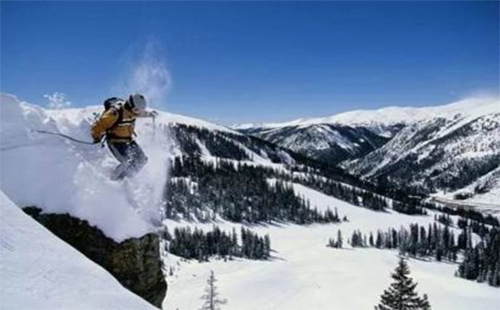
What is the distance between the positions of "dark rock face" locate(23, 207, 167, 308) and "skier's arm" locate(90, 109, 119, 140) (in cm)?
241

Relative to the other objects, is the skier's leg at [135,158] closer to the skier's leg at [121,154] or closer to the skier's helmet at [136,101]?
the skier's leg at [121,154]

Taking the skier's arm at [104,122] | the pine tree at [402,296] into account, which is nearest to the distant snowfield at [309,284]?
the pine tree at [402,296]

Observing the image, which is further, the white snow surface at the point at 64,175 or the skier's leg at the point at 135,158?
the skier's leg at the point at 135,158

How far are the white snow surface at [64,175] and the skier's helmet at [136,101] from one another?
2049 millimetres

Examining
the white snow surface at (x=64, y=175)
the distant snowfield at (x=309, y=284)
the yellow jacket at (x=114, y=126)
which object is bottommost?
the distant snowfield at (x=309, y=284)

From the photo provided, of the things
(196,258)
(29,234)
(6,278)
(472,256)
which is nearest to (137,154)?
(29,234)

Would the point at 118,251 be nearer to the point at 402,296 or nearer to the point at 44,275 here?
the point at 44,275

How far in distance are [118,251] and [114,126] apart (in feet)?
11.5

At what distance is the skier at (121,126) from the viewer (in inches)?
600

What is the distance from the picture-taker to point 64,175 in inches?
606

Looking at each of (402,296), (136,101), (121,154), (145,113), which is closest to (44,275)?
(121,154)

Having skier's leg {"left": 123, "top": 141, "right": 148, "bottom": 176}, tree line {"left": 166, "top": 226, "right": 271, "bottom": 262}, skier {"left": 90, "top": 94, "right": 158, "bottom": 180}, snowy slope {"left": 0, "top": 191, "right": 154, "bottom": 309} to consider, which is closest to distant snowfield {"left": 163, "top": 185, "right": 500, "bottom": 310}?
tree line {"left": 166, "top": 226, "right": 271, "bottom": 262}

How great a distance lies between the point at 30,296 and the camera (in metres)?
8.93

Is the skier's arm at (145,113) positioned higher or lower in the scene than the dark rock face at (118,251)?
Answer: higher
